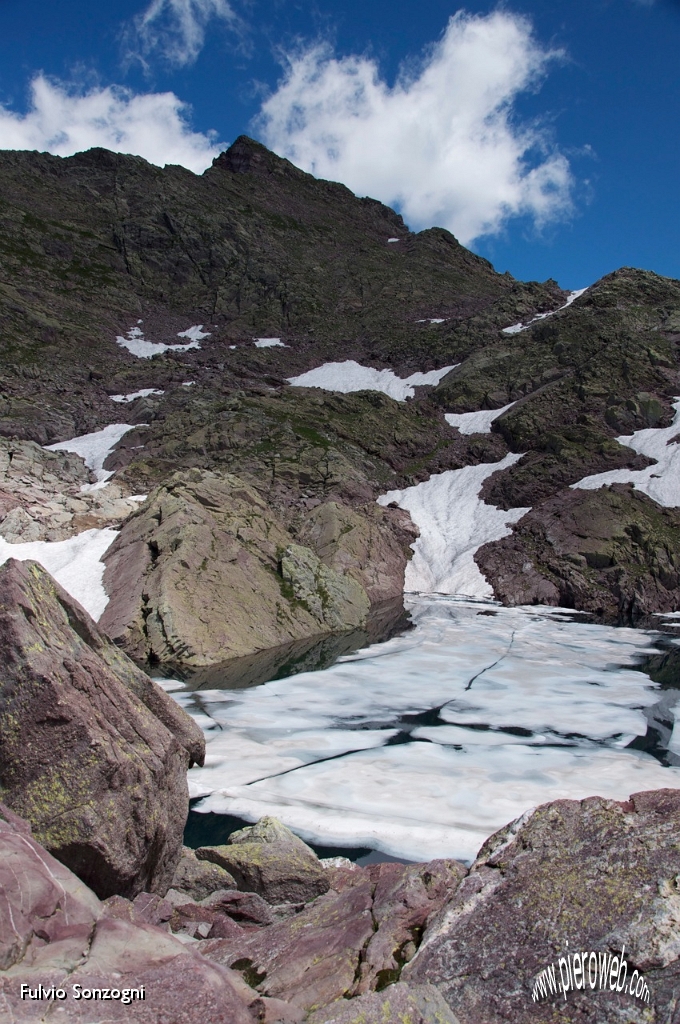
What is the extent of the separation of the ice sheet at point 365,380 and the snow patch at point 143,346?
19286 millimetres

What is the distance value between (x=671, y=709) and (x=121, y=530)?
2759 cm

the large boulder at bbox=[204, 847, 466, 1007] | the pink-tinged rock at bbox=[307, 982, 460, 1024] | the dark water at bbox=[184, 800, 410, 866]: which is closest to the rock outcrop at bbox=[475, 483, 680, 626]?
the dark water at bbox=[184, 800, 410, 866]

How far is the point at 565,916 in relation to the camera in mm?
4375

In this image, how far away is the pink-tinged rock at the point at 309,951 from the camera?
4.54 metres

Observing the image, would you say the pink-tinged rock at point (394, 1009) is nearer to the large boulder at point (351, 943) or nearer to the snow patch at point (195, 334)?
the large boulder at point (351, 943)

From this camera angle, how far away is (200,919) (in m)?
6.60

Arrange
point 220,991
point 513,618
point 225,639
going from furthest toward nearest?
point 513,618
point 225,639
point 220,991

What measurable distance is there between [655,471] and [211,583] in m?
41.5

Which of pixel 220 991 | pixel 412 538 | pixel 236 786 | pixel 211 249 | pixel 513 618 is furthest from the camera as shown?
pixel 211 249

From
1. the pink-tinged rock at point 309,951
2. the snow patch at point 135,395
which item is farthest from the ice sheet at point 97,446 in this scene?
the pink-tinged rock at point 309,951

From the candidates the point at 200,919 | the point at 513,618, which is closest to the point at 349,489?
the point at 513,618

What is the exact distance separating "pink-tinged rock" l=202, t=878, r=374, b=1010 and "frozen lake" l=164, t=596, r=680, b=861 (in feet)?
15.4

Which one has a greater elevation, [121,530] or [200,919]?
[121,530]

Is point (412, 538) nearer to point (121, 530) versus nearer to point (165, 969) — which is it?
point (121, 530)
